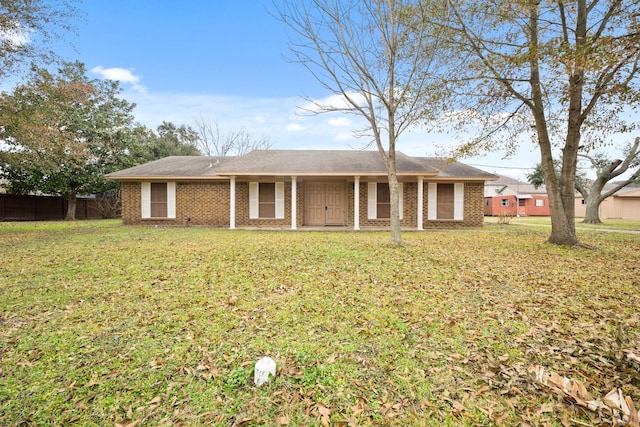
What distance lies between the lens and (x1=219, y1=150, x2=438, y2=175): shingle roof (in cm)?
1262

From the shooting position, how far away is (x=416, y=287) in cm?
462

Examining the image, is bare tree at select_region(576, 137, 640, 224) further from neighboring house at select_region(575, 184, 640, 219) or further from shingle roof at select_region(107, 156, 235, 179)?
shingle roof at select_region(107, 156, 235, 179)

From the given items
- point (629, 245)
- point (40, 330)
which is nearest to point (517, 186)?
point (629, 245)

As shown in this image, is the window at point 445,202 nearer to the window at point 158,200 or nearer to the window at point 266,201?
the window at point 266,201

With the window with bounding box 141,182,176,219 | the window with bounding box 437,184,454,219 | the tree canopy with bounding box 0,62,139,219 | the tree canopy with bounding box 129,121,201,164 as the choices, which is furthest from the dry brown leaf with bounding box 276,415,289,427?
the tree canopy with bounding box 129,121,201,164

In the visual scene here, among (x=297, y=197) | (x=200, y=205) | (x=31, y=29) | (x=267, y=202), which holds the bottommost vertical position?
(x=200, y=205)

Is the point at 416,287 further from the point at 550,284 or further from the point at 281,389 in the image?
the point at 281,389

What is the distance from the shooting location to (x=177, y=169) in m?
15.1

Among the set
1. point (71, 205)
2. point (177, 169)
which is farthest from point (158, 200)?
point (71, 205)

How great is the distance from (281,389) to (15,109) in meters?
13.8

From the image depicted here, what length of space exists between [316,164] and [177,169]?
713cm

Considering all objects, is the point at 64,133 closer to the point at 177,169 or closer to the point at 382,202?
→ the point at 177,169

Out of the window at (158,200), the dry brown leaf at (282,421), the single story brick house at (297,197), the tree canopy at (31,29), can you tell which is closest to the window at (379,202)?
the single story brick house at (297,197)

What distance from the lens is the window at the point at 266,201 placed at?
14312mm
